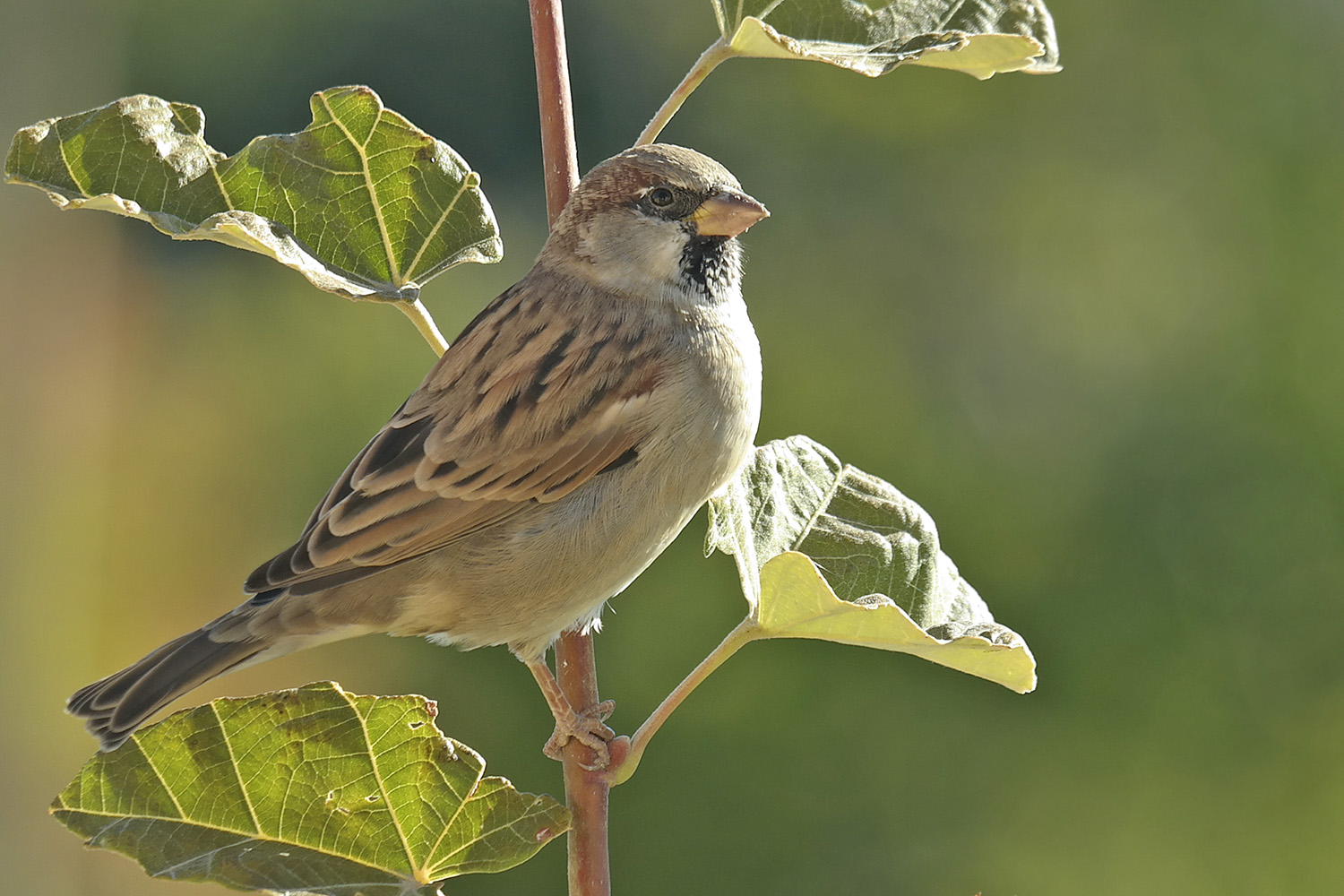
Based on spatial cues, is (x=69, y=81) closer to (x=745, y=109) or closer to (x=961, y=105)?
(x=745, y=109)

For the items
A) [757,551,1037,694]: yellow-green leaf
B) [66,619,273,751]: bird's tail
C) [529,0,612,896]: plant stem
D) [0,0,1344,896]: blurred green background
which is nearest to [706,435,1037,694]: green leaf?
[757,551,1037,694]: yellow-green leaf

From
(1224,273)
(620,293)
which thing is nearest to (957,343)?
(1224,273)

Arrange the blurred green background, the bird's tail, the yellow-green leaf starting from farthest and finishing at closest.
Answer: the blurred green background → the bird's tail → the yellow-green leaf

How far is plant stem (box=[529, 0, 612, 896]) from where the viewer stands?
1.41 meters

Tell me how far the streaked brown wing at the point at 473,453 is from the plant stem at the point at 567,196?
16.6 inches

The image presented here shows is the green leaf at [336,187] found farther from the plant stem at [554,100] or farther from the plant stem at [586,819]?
the plant stem at [586,819]

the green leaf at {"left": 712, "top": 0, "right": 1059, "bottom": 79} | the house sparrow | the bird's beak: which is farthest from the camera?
the bird's beak

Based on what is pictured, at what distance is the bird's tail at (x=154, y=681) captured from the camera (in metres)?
1.62

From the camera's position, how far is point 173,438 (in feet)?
17.6

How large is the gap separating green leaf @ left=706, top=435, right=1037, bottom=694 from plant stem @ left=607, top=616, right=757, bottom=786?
2 centimetres

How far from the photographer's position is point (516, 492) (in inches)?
74.0

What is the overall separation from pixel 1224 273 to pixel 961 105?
1105mm

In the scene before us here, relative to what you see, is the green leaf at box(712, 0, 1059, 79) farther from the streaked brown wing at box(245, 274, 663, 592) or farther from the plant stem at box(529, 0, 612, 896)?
the streaked brown wing at box(245, 274, 663, 592)

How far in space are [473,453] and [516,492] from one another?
0.08m
